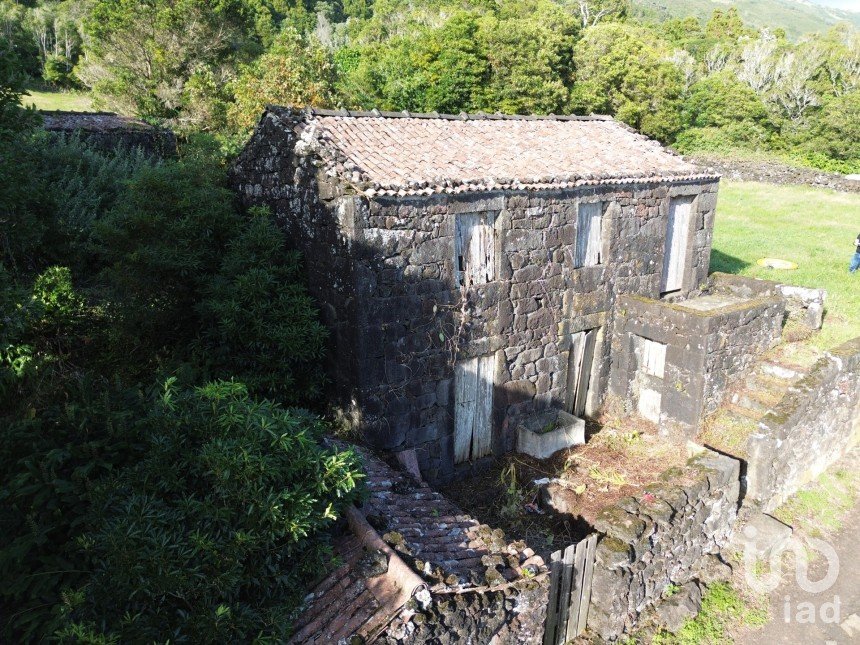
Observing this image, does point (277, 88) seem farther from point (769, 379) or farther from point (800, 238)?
point (800, 238)

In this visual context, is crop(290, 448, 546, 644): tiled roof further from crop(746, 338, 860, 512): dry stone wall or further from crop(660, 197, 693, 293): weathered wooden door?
crop(660, 197, 693, 293): weathered wooden door

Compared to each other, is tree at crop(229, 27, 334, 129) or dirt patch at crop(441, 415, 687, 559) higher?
tree at crop(229, 27, 334, 129)

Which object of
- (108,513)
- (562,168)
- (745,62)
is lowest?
(108,513)

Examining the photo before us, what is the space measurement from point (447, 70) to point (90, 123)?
770 inches

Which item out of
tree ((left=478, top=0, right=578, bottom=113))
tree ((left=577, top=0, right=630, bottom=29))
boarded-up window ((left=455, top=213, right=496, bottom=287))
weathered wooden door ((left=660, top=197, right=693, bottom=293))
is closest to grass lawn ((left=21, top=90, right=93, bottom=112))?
tree ((left=478, top=0, right=578, bottom=113))

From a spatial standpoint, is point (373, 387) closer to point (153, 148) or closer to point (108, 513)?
point (108, 513)

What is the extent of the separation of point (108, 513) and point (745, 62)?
2280 inches

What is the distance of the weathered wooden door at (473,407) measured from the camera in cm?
1056

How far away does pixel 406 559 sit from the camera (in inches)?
241

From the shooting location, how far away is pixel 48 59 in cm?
3897

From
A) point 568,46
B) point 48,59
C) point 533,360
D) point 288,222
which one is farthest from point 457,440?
point 48,59

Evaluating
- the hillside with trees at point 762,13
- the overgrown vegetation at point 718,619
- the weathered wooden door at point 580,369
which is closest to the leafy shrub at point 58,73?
the weathered wooden door at point 580,369

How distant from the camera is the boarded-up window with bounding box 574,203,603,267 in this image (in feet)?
38.1

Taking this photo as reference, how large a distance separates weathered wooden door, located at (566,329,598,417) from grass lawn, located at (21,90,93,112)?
93.2ft
